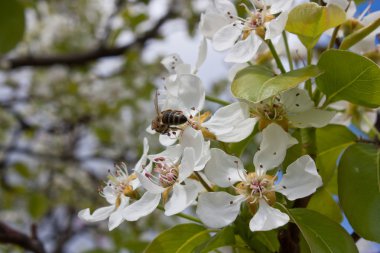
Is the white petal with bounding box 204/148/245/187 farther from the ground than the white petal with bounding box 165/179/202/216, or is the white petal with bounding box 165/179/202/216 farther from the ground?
the white petal with bounding box 204/148/245/187

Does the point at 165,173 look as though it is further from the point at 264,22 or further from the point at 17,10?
the point at 17,10

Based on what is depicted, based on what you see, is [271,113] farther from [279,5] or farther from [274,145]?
[279,5]

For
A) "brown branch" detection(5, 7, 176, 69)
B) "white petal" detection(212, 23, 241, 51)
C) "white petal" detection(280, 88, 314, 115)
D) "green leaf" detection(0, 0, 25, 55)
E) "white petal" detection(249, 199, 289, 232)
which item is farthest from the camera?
"brown branch" detection(5, 7, 176, 69)

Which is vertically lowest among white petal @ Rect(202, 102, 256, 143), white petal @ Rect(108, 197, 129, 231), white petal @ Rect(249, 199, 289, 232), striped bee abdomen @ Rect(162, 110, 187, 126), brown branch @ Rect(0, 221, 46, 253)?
brown branch @ Rect(0, 221, 46, 253)

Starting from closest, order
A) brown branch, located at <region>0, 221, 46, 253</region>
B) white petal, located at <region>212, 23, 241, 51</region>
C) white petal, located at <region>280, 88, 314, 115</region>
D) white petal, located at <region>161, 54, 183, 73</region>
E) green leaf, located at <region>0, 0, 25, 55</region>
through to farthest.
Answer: white petal, located at <region>280, 88, 314, 115</region> → white petal, located at <region>212, 23, 241, 51</region> → white petal, located at <region>161, 54, 183, 73</region> → brown branch, located at <region>0, 221, 46, 253</region> → green leaf, located at <region>0, 0, 25, 55</region>

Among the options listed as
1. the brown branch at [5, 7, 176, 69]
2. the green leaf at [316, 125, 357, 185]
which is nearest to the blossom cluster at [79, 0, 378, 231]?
the green leaf at [316, 125, 357, 185]

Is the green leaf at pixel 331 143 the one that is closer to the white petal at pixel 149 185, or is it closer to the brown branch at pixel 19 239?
the white petal at pixel 149 185

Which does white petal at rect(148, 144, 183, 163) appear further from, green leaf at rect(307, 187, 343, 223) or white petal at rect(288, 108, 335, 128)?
green leaf at rect(307, 187, 343, 223)
